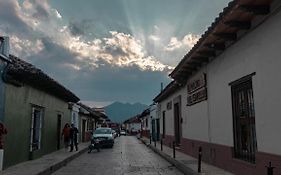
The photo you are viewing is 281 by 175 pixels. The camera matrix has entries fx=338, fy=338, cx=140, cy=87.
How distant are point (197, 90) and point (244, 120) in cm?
532

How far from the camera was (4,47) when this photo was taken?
11.8 m

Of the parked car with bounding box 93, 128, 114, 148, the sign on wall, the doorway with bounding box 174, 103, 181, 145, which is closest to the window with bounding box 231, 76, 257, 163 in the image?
the sign on wall

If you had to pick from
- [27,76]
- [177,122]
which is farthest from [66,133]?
[27,76]

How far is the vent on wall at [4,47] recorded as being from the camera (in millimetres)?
11656

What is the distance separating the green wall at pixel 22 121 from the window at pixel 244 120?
7983mm

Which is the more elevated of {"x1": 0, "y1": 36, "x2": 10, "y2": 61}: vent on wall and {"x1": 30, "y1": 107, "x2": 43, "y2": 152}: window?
{"x1": 0, "y1": 36, "x2": 10, "y2": 61}: vent on wall

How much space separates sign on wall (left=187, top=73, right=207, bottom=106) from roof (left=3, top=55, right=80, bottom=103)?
675 cm

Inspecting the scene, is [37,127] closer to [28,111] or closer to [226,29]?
[28,111]

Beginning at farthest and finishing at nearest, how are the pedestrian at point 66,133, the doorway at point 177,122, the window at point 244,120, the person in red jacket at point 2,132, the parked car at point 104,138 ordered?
1. the parked car at point 104,138
2. the pedestrian at point 66,133
3. the doorway at point 177,122
4. the person in red jacket at point 2,132
5. the window at point 244,120

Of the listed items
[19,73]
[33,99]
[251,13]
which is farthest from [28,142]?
[251,13]

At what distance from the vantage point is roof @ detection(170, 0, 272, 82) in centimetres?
783

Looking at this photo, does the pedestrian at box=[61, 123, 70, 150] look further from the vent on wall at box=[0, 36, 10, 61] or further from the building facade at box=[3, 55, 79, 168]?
the vent on wall at box=[0, 36, 10, 61]

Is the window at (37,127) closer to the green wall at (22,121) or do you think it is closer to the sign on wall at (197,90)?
the green wall at (22,121)

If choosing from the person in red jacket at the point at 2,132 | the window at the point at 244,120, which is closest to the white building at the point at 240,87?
the window at the point at 244,120
